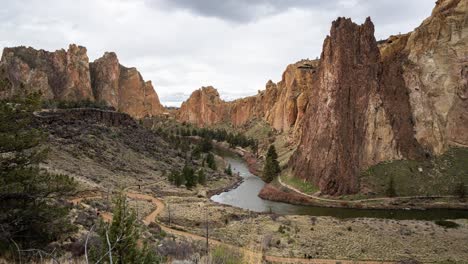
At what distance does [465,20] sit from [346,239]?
51.7m

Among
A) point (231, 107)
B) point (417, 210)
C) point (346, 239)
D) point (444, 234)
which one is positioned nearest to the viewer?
point (346, 239)

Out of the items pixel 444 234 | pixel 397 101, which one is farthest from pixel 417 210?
pixel 397 101

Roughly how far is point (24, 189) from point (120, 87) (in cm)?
17315

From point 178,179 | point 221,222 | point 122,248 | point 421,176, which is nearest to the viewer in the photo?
point 122,248

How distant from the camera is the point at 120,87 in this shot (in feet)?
→ 590

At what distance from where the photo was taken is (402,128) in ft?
206

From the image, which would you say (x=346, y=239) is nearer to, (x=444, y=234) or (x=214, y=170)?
(x=444, y=234)

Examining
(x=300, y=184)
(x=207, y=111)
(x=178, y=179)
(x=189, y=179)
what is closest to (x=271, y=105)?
(x=207, y=111)

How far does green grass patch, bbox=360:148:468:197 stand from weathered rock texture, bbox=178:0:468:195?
5.63ft

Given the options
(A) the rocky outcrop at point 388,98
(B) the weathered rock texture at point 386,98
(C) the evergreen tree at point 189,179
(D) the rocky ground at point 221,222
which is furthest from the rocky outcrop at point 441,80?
(C) the evergreen tree at point 189,179

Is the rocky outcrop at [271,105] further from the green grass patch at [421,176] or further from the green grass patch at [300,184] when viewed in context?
the green grass patch at [421,176]

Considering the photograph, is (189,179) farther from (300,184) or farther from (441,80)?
(441,80)

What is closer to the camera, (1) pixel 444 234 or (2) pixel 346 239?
(2) pixel 346 239

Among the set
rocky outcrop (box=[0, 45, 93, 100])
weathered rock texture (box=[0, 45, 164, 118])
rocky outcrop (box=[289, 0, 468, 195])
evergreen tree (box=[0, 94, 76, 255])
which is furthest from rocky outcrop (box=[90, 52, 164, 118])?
evergreen tree (box=[0, 94, 76, 255])
